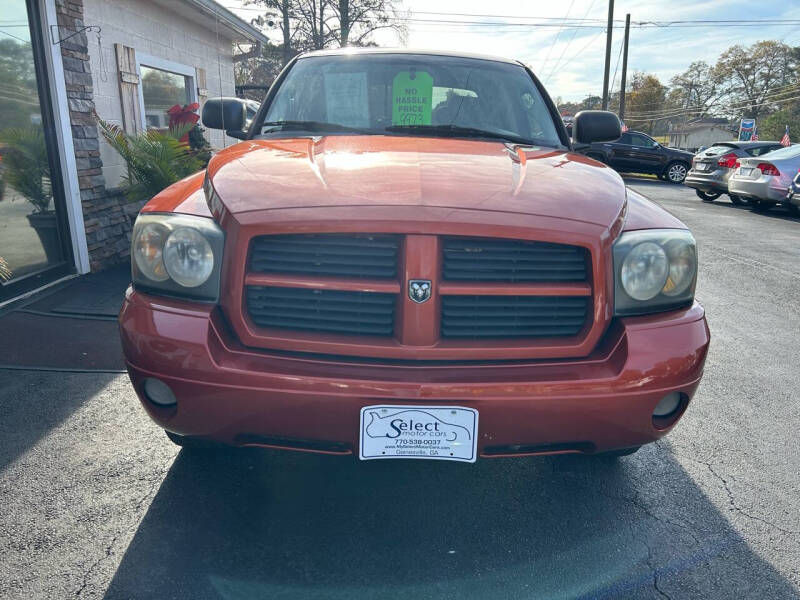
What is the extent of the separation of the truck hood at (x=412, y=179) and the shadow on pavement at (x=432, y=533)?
3.76 feet

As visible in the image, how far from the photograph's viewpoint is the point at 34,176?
18.3ft

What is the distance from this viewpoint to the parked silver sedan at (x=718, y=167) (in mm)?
14375

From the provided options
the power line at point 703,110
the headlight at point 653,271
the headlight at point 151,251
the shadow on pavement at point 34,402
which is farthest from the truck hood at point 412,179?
the power line at point 703,110

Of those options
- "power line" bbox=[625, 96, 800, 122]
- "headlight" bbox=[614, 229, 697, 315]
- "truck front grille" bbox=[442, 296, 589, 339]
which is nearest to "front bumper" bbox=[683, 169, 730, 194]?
"headlight" bbox=[614, 229, 697, 315]

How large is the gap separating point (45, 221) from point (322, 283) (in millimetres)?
4828

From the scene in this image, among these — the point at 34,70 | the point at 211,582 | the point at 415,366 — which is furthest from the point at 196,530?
the point at 34,70

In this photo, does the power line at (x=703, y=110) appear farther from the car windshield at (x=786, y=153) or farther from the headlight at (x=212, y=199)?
the headlight at (x=212, y=199)

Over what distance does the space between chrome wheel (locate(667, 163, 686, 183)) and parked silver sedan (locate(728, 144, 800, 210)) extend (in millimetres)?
8387

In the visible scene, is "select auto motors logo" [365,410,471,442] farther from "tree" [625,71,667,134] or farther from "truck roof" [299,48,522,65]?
"tree" [625,71,667,134]

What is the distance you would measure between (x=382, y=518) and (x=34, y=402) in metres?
2.12

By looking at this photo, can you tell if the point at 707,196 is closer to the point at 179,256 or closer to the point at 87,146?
the point at 87,146

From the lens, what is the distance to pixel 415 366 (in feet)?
6.61

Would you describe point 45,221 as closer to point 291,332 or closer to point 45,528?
point 45,528

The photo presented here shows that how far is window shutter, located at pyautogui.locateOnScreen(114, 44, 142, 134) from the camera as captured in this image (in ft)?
23.6
